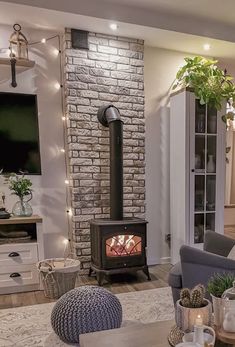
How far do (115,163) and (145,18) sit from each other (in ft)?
5.22

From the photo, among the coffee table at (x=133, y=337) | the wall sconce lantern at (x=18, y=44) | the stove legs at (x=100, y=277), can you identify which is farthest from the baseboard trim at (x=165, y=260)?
the wall sconce lantern at (x=18, y=44)

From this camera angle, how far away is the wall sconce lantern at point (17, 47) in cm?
311

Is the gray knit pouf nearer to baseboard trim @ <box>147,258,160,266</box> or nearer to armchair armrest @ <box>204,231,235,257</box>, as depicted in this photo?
armchair armrest @ <box>204,231,235,257</box>

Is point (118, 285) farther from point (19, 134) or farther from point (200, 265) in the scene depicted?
point (19, 134)

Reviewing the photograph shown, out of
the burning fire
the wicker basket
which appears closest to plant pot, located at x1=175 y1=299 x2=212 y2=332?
the wicker basket

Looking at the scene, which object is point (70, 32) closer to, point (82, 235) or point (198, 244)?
point (82, 235)

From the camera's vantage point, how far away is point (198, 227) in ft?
12.4

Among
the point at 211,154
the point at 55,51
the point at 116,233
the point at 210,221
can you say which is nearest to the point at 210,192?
the point at 210,221

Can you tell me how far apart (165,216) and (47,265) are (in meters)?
1.70

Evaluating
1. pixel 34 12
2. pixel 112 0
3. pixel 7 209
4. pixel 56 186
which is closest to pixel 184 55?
pixel 112 0

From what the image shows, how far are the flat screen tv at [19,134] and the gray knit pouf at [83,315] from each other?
1743mm

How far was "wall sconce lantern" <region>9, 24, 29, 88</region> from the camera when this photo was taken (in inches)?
122

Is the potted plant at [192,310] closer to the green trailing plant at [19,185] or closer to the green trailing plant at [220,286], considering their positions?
the green trailing plant at [220,286]

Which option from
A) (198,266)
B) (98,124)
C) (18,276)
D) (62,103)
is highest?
(62,103)
